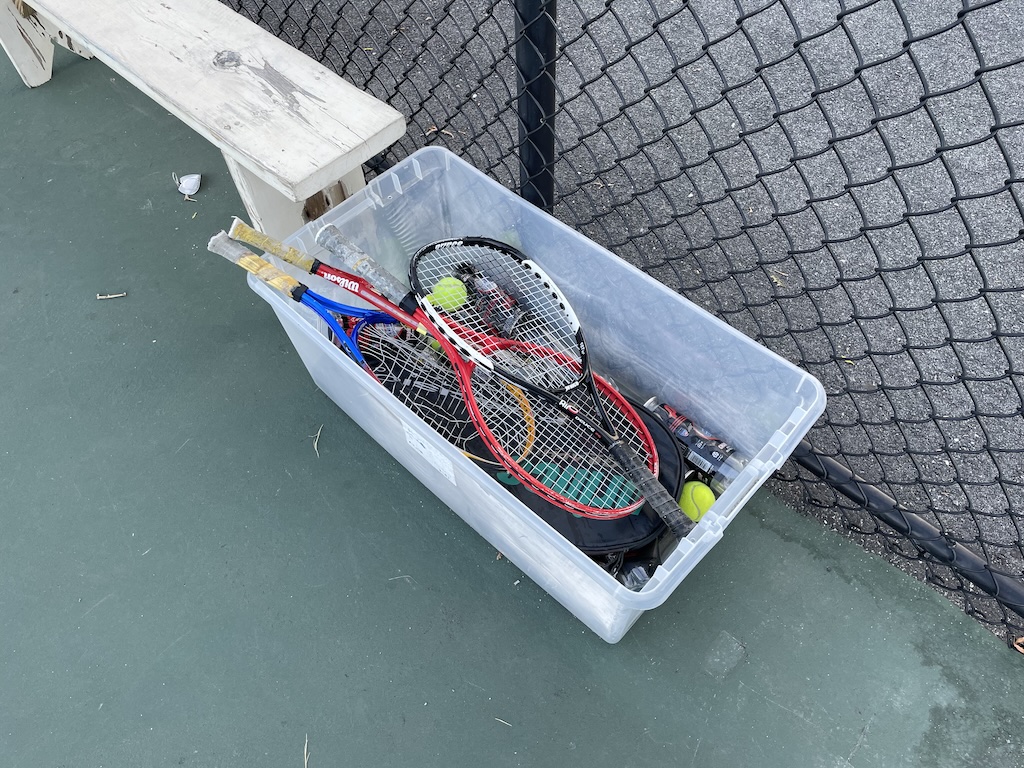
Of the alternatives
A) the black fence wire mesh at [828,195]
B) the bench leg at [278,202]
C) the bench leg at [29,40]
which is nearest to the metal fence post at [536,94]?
the black fence wire mesh at [828,195]

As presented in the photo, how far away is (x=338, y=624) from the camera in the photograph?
4.86 feet

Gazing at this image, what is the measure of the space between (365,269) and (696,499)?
0.80 metres

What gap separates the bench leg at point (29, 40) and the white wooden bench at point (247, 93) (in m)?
0.64

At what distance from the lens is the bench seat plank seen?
54.7 inches

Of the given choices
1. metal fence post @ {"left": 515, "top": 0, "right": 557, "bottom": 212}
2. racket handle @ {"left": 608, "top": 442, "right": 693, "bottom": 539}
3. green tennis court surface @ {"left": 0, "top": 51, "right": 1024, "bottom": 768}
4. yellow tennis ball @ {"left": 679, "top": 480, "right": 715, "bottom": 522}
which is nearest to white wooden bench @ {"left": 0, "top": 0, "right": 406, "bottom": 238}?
metal fence post @ {"left": 515, "top": 0, "right": 557, "bottom": 212}

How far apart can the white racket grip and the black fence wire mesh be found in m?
0.50

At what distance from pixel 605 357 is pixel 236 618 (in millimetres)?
966

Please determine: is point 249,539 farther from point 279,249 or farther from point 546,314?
point 546,314

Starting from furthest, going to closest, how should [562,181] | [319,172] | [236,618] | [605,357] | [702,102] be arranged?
[702,102] → [562,181] → [605,357] → [236,618] → [319,172]

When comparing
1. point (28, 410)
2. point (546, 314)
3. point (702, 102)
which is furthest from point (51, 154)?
point (702, 102)

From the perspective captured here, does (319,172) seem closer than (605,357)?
Yes

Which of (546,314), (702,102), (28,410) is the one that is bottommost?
(28,410)

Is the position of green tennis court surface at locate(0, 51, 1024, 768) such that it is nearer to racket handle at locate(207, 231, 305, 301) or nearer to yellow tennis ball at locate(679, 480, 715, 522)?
yellow tennis ball at locate(679, 480, 715, 522)

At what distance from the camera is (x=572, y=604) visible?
56.1 inches
